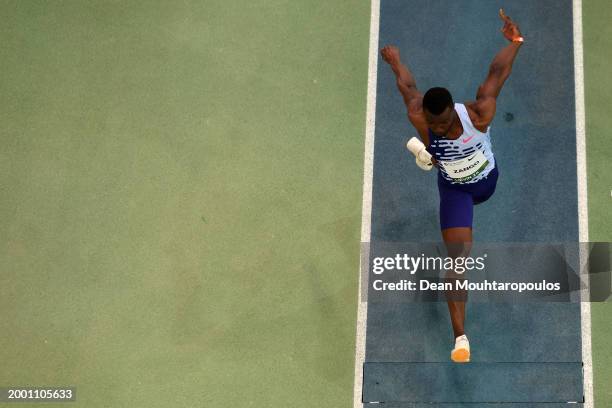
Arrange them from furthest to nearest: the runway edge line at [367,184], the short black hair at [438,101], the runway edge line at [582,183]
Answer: the runway edge line at [367,184]
the runway edge line at [582,183]
the short black hair at [438,101]

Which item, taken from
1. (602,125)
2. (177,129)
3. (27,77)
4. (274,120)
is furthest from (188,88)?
(602,125)

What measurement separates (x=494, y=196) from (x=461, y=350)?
5.53 feet

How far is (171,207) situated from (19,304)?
1730mm

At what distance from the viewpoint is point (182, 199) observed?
768 cm

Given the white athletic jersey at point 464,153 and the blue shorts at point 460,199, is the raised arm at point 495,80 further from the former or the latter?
the blue shorts at point 460,199

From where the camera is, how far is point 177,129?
7941 millimetres

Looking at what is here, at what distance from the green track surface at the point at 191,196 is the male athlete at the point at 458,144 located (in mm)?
1106

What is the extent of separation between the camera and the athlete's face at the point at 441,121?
5.68m

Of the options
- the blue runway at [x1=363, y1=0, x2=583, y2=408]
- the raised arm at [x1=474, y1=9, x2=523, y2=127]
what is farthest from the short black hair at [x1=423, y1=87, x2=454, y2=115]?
the blue runway at [x1=363, y1=0, x2=583, y2=408]

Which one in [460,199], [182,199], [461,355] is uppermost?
[182,199]

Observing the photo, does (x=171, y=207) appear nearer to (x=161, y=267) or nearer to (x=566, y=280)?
Answer: (x=161, y=267)

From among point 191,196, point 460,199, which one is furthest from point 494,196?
point 191,196

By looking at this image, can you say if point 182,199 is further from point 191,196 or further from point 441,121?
point 441,121

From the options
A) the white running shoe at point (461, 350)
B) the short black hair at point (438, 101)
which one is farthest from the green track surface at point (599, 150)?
the short black hair at point (438, 101)
